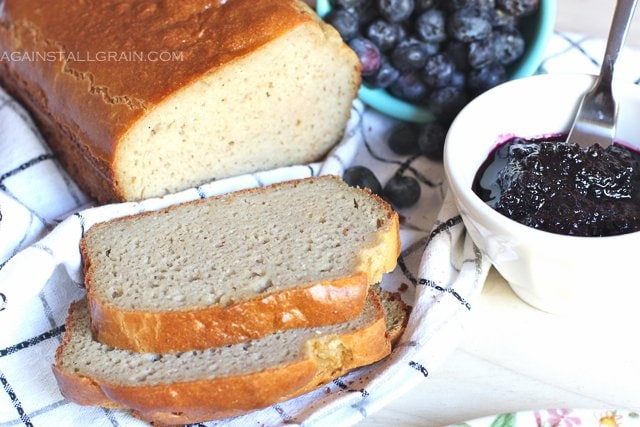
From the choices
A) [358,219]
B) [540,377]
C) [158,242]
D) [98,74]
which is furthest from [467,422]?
[98,74]

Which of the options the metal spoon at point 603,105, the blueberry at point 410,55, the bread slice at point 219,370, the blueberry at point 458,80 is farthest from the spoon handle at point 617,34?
the bread slice at point 219,370

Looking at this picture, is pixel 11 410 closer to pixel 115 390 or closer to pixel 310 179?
pixel 115 390

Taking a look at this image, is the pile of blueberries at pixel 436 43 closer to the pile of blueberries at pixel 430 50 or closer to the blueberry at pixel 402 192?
the pile of blueberries at pixel 430 50

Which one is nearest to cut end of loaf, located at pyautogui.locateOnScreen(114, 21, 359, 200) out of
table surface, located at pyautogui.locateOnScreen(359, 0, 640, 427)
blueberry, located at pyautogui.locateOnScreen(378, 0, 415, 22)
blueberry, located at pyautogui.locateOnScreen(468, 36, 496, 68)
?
blueberry, located at pyautogui.locateOnScreen(378, 0, 415, 22)

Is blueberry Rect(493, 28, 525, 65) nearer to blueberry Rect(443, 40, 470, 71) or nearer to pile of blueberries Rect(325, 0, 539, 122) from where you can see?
pile of blueberries Rect(325, 0, 539, 122)

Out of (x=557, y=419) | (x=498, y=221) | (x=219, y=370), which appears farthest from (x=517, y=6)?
(x=219, y=370)

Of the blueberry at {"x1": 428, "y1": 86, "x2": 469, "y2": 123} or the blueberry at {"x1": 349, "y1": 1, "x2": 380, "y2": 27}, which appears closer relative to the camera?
the blueberry at {"x1": 428, "y1": 86, "x2": 469, "y2": 123}
